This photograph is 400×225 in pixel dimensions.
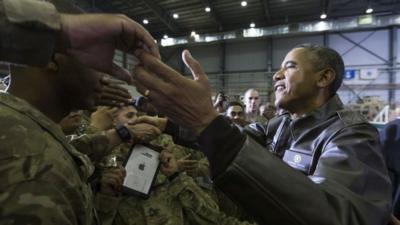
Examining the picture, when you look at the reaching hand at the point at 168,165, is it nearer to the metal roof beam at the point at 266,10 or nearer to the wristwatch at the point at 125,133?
the wristwatch at the point at 125,133

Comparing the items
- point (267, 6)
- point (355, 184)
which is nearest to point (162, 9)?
point (267, 6)

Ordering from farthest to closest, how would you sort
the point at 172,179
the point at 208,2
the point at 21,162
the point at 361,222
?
the point at 208,2 → the point at 172,179 → the point at 361,222 → the point at 21,162

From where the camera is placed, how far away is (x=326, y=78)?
2.06 meters

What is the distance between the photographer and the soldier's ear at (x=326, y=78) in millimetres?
2047

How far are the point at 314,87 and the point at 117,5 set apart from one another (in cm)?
1100

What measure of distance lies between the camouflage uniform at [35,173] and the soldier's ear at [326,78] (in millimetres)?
1549

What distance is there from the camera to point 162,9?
12188 mm

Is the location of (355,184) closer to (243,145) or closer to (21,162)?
(243,145)

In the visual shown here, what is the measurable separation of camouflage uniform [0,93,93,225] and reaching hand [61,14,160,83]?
0.25 m

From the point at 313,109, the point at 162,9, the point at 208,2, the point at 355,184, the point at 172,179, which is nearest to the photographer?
the point at 355,184

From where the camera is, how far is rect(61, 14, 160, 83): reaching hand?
1.01 m

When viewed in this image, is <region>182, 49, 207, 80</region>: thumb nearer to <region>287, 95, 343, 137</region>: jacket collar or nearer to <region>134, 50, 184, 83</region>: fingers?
<region>134, 50, 184, 83</region>: fingers

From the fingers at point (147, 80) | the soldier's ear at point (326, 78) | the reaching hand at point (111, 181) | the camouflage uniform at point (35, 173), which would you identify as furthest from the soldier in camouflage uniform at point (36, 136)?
the soldier's ear at point (326, 78)

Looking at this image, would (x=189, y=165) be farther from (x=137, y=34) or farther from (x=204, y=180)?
(x=137, y=34)
